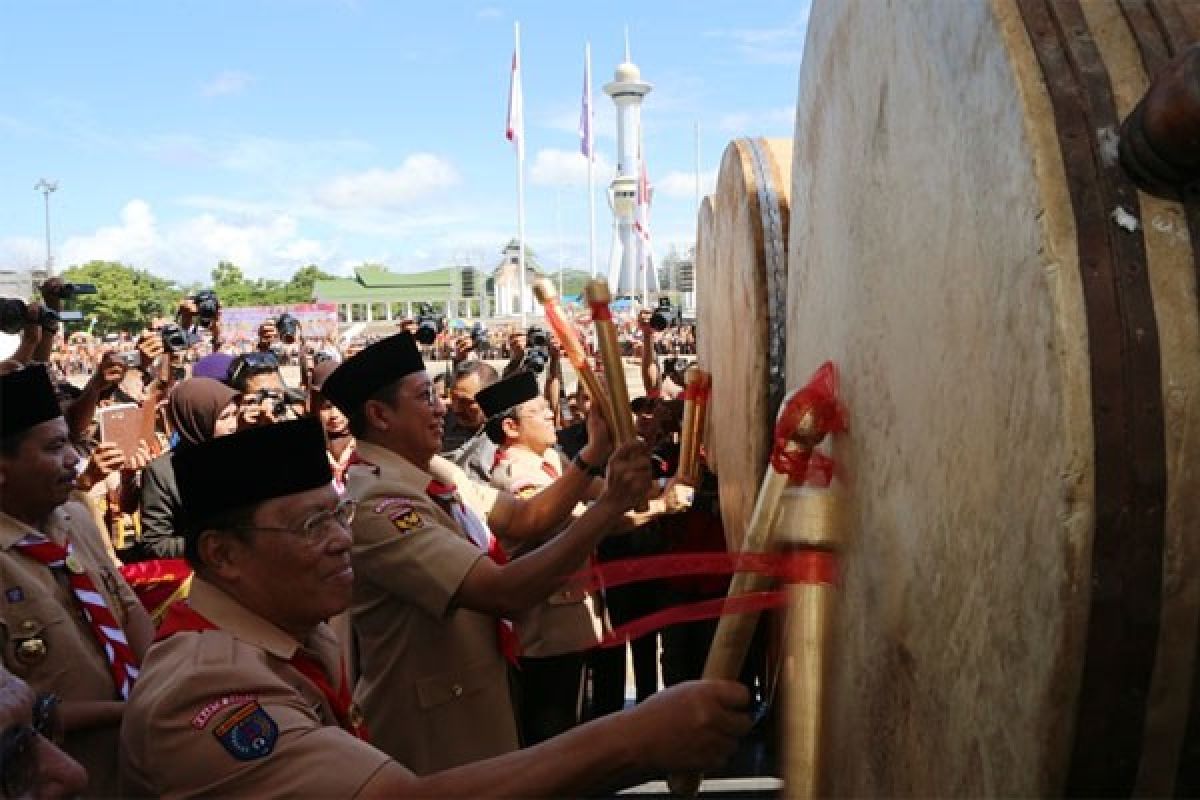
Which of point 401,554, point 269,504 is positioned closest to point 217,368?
point 401,554

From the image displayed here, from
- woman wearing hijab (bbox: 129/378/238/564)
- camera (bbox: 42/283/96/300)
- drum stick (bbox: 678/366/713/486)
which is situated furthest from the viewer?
camera (bbox: 42/283/96/300)

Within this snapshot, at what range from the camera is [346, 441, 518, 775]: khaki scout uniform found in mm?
2686

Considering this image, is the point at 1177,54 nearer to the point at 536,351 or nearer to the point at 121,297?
the point at 536,351

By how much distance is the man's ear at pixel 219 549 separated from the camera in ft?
6.13

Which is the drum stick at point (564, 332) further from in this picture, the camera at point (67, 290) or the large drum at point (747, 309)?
the camera at point (67, 290)

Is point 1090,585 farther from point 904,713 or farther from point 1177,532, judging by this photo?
point 904,713

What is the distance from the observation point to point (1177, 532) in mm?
953

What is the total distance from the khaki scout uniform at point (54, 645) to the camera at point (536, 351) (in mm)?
4064

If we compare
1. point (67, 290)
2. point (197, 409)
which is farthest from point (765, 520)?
point (67, 290)

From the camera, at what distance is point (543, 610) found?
14.0 feet

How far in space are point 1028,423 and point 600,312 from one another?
932 millimetres

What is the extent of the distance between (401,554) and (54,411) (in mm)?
979

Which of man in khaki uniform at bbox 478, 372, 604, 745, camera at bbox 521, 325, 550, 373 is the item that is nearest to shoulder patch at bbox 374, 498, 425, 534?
man in khaki uniform at bbox 478, 372, 604, 745

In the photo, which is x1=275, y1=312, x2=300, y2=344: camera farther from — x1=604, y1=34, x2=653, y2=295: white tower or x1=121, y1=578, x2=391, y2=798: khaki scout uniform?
x1=604, y1=34, x2=653, y2=295: white tower
